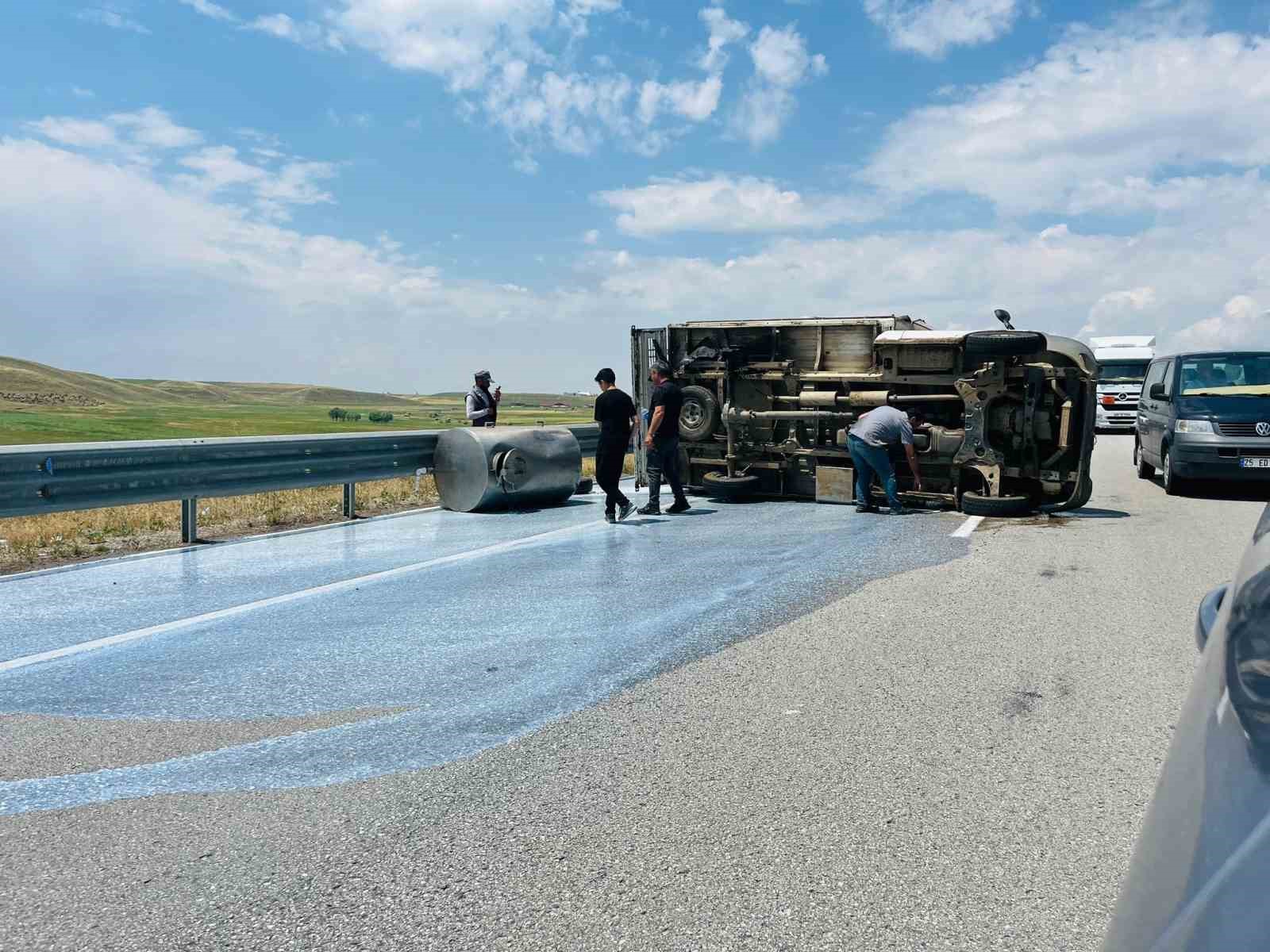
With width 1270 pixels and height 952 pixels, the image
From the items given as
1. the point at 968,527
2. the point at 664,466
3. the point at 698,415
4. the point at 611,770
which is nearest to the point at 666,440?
the point at 664,466

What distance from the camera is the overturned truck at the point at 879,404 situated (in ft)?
40.6

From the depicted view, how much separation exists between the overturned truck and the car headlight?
8.73 feet

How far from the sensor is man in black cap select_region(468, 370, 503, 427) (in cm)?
1487

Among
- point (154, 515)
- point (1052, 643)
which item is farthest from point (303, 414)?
point (1052, 643)

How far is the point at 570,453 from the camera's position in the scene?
45.4 ft

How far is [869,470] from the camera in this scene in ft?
42.9

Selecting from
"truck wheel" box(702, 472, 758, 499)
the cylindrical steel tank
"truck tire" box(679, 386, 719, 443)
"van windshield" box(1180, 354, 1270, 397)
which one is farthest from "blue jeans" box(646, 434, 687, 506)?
"van windshield" box(1180, 354, 1270, 397)

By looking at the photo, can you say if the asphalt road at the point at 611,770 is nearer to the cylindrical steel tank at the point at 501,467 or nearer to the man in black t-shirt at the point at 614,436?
the man in black t-shirt at the point at 614,436

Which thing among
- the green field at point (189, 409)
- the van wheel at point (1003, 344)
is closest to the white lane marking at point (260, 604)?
the van wheel at point (1003, 344)

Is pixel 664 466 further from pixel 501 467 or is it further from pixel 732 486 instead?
pixel 501 467

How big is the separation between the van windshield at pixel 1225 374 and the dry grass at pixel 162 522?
34.8 ft

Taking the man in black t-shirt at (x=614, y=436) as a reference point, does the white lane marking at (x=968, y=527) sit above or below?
below

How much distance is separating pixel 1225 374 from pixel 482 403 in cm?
1035

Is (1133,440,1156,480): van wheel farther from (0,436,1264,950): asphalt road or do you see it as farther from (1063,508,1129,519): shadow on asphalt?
(0,436,1264,950): asphalt road
